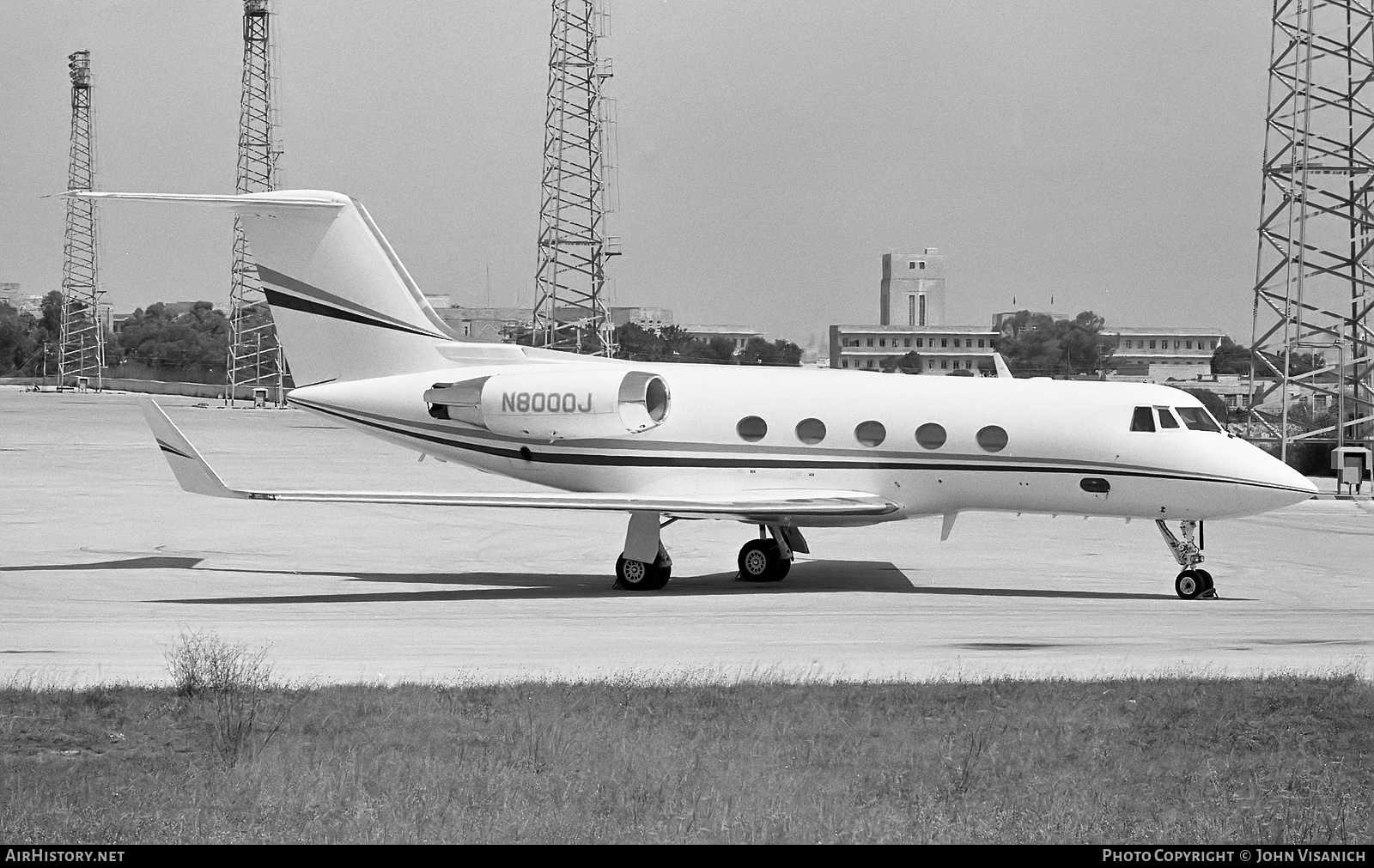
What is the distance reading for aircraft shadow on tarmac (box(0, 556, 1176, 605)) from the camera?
20.0 meters

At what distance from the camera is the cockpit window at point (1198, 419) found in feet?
68.1

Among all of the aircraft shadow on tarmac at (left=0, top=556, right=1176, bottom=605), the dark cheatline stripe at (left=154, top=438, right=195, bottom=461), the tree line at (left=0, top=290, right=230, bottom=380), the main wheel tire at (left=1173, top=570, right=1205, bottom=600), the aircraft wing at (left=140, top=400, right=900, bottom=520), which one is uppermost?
the tree line at (left=0, top=290, right=230, bottom=380)

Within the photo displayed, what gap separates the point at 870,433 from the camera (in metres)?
21.2

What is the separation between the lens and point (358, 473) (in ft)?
142

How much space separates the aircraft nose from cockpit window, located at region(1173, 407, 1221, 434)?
2.62 ft

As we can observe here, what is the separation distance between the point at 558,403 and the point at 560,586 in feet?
8.90

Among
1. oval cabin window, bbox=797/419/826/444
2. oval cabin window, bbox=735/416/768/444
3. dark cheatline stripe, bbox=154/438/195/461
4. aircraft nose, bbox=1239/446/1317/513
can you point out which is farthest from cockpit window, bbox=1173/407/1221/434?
dark cheatline stripe, bbox=154/438/195/461

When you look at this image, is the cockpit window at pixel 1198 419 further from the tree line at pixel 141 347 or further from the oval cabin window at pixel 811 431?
the tree line at pixel 141 347

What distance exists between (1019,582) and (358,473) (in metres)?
25.4

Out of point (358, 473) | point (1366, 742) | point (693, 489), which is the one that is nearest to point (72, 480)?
point (358, 473)

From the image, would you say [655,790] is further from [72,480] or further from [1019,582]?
[72,480]

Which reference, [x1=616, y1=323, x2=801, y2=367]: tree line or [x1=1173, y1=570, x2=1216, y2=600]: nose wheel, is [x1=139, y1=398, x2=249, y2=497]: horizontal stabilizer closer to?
[x1=1173, y1=570, x2=1216, y2=600]: nose wheel

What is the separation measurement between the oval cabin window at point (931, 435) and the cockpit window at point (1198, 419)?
10.9 ft

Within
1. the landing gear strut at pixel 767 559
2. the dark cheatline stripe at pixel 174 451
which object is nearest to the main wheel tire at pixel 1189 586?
the landing gear strut at pixel 767 559
